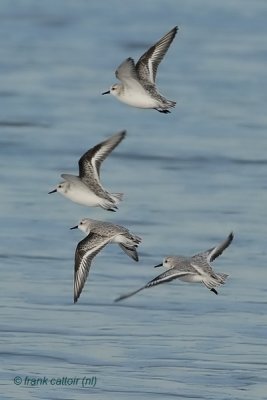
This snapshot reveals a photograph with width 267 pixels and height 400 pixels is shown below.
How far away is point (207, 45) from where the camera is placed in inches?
877

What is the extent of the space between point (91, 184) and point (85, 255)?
39 centimetres

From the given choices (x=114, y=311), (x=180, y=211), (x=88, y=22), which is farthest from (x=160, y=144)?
(x=88, y=22)

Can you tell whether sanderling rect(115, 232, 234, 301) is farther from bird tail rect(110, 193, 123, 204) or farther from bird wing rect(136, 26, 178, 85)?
bird wing rect(136, 26, 178, 85)

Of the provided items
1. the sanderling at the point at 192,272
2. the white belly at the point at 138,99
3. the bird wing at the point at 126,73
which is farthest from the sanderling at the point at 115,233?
the bird wing at the point at 126,73

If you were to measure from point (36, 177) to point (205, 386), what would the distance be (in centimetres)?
559

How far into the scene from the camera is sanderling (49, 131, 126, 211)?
334 inches

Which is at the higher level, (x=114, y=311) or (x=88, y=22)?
(x=114, y=311)

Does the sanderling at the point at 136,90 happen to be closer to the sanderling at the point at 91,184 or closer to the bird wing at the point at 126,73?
the bird wing at the point at 126,73

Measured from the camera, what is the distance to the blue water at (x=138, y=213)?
8938mm

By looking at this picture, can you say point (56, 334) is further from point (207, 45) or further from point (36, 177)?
point (207, 45)

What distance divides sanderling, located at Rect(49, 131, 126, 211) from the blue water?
987 mm

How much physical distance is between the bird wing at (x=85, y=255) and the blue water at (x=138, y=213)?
1.74 ft

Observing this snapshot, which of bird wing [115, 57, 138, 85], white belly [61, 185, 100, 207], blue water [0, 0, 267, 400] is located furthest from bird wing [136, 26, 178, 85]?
blue water [0, 0, 267, 400]

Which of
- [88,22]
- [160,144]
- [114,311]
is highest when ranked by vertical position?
[114,311]
